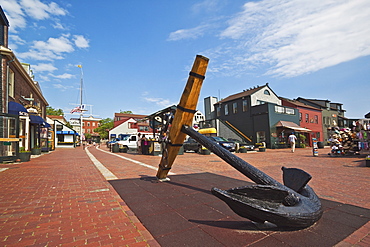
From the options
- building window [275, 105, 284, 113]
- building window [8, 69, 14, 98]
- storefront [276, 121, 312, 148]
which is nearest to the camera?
building window [8, 69, 14, 98]

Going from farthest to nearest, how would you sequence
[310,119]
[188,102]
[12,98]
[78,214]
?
[310,119], [12,98], [188,102], [78,214]

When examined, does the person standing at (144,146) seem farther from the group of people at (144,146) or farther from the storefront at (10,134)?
the storefront at (10,134)

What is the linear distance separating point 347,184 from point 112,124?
193ft

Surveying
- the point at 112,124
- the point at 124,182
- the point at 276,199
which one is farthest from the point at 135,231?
the point at 112,124

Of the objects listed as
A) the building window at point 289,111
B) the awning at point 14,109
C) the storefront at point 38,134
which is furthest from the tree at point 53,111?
the building window at point 289,111

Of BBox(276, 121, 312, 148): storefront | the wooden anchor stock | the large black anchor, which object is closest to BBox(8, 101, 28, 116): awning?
the wooden anchor stock

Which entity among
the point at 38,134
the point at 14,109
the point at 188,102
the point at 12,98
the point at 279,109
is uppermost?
the point at 279,109

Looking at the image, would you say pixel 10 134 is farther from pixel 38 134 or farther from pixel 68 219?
pixel 68 219

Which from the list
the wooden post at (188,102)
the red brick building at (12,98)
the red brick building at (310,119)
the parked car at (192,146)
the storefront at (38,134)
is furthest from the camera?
the red brick building at (310,119)

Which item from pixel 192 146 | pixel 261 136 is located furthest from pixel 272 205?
pixel 261 136

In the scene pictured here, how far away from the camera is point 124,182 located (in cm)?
530

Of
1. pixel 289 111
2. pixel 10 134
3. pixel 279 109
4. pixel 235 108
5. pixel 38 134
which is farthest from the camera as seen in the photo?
pixel 235 108

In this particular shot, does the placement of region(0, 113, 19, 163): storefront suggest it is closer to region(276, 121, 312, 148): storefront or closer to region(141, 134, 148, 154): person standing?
region(141, 134, 148, 154): person standing

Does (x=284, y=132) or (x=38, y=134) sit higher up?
(x=38, y=134)
